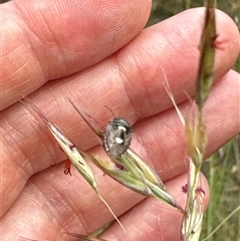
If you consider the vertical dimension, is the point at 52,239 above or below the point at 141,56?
below

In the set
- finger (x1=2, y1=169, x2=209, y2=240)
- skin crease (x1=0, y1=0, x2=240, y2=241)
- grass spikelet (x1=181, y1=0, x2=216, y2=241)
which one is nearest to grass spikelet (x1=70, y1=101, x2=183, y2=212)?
grass spikelet (x1=181, y1=0, x2=216, y2=241)

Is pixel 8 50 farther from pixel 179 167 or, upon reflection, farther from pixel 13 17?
pixel 179 167

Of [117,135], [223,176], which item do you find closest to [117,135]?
[117,135]

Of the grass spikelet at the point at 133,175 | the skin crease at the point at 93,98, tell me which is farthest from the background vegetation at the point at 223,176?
the grass spikelet at the point at 133,175

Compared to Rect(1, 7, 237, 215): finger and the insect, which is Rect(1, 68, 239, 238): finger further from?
the insect

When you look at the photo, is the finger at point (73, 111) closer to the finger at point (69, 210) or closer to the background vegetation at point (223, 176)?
the finger at point (69, 210)

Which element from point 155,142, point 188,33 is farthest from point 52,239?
point 188,33

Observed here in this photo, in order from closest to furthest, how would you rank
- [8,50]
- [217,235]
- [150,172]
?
1. [150,172]
2. [8,50]
3. [217,235]

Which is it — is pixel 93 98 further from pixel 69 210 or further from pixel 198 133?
pixel 198 133
